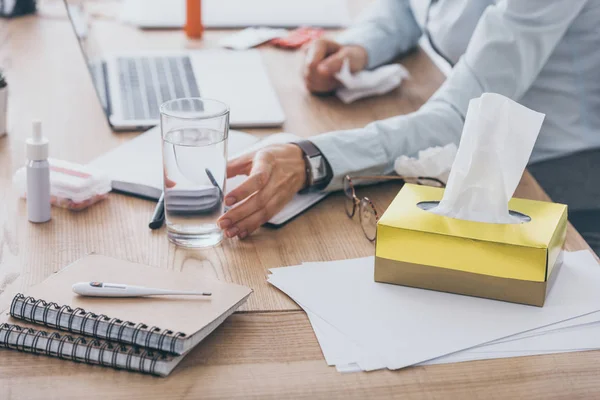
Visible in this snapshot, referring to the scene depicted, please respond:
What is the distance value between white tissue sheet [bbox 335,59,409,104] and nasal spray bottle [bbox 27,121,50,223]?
0.70 m

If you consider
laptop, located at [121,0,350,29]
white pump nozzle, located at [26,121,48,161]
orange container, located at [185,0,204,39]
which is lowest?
laptop, located at [121,0,350,29]

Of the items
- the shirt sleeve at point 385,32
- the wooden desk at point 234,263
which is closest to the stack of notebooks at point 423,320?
the wooden desk at point 234,263

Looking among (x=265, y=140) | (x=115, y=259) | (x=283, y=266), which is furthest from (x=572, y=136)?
(x=115, y=259)

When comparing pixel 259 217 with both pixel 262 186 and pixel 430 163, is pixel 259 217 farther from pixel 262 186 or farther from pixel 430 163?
pixel 430 163

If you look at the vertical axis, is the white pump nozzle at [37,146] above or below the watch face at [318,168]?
above

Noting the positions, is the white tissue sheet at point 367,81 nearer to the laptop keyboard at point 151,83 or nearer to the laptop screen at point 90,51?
the laptop keyboard at point 151,83

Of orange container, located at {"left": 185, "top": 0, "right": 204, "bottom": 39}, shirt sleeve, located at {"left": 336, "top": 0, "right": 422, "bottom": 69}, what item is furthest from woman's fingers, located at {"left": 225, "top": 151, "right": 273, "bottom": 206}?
orange container, located at {"left": 185, "top": 0, "right": 204, "bottom": 39}

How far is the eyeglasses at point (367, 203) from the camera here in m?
1.17

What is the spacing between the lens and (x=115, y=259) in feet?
3.31

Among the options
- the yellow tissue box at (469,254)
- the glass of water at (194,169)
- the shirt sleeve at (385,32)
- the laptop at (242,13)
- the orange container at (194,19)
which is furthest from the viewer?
the laptop at (242,13)

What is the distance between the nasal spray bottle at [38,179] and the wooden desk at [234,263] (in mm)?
20

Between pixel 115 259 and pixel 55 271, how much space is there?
8 centimetres

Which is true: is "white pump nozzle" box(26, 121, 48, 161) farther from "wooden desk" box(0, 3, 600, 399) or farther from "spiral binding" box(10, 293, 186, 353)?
"spiral binding" box(10, 293, 186, 353)

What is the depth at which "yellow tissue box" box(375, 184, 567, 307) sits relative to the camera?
945 millimetres
